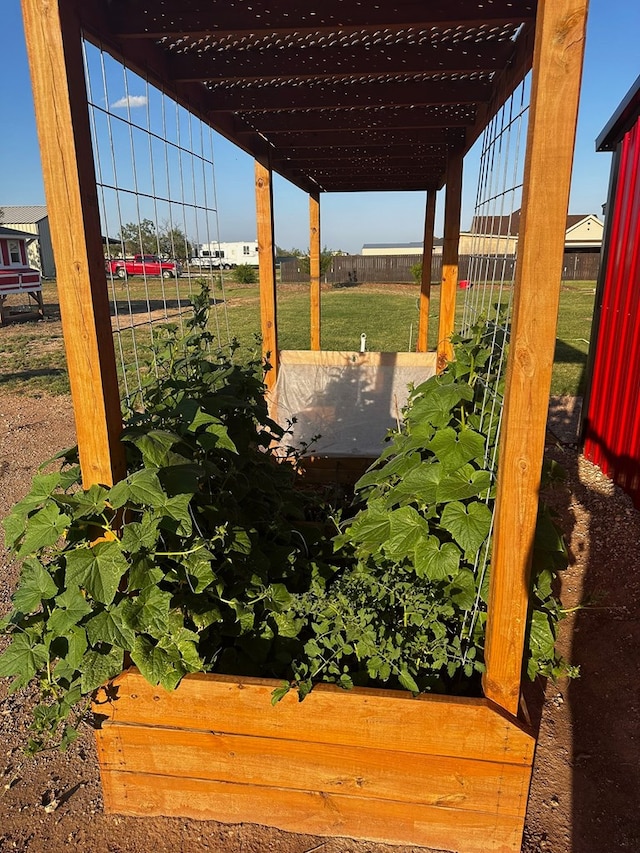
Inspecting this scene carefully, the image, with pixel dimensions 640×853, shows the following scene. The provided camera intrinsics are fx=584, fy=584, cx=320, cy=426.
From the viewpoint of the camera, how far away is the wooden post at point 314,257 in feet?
21.8

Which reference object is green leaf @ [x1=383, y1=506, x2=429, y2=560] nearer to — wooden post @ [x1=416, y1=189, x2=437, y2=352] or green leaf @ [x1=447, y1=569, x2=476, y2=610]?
green leaf @ [x1=447, y1=569, x2=476, y2=610]

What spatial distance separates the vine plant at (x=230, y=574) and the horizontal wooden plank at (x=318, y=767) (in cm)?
19

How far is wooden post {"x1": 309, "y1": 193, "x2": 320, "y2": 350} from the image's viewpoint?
261 inches

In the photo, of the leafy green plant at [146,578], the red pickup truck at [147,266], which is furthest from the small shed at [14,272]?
the leafy green plant at [146,578]

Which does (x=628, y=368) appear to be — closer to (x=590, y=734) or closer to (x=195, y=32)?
(x=590, y=734)

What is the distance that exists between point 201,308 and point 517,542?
1.86 m

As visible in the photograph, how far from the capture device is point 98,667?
63.1 inches

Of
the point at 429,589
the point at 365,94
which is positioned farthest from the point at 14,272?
the point at 429,589

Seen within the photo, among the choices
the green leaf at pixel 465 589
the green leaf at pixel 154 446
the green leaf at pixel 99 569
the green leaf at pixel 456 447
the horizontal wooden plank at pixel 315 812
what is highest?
the green leaf at pixel 154 446

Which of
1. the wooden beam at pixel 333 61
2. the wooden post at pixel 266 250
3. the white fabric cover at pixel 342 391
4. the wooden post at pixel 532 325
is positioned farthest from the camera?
the white fabric cover at pixel 342 391

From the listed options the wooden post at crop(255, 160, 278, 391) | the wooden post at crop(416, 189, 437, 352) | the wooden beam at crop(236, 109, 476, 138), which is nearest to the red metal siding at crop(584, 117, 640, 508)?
the wooden beam at crop(236, 109, 476, 138)

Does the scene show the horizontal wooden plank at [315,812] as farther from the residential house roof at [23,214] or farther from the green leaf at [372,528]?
the residential house roof at [23,214]

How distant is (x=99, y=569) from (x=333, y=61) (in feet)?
6.92

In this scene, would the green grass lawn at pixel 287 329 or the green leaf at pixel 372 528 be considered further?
the green grass lawn at pixel 287 329
